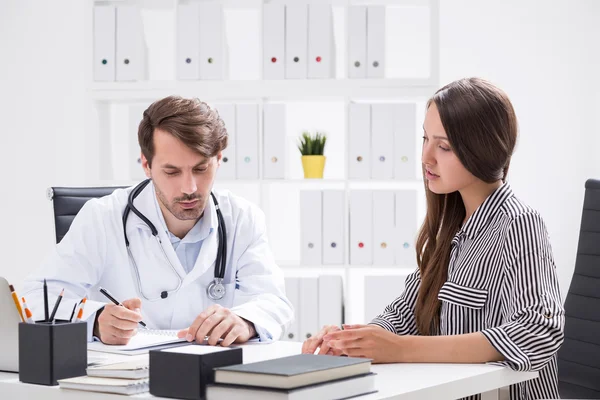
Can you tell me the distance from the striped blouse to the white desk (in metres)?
0.05

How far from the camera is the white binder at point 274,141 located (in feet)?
11.3

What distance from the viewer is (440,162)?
1573 mm

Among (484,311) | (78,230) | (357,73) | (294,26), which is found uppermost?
(294,26)

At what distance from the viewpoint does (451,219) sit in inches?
67.7

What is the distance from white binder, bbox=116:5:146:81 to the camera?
353 cm

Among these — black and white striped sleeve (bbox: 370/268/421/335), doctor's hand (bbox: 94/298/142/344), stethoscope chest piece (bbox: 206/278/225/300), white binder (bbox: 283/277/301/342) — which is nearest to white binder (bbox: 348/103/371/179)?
white binder (bbox: 283/277/301/342)

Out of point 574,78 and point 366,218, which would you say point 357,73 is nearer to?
point 366,218

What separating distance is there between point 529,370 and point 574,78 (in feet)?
9.57

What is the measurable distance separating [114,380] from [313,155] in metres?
2.42

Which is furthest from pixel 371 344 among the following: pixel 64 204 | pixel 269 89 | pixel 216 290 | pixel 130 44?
pixel 130 44

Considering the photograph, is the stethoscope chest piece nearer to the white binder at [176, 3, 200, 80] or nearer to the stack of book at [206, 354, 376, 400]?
the stack of book at [206, 354, 376, 400]

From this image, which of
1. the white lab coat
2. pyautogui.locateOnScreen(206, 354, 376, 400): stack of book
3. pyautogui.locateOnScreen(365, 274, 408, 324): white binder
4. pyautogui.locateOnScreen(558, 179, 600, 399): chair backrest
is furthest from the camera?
pyautogui.locateOnScreen(365, 274, 408, 324): white binder

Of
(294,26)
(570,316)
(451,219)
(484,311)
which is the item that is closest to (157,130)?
(451,219)

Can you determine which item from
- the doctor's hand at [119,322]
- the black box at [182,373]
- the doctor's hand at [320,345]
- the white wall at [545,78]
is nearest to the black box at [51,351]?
the black box at [182,373]
